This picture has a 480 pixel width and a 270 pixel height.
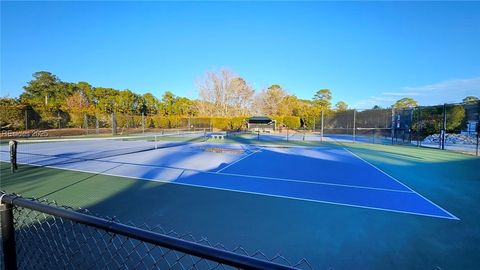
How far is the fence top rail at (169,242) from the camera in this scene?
93 centimetres

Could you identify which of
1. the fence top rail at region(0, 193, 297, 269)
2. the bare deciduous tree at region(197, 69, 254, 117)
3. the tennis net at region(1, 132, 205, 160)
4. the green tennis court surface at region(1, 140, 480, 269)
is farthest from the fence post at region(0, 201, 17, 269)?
the bare deciduous tree at region(197, 69, 254, 117)

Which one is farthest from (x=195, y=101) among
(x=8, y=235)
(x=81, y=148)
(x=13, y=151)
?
(x=8, y=235)

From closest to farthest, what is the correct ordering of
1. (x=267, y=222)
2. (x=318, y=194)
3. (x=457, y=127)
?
1. (x=267, y=222)
2. (x=318, y=194)
3. (x=457, y=127)

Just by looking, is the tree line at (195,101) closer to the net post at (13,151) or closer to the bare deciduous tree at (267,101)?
the bare deciduous tree at (267,101)

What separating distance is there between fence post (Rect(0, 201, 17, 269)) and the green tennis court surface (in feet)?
7.14

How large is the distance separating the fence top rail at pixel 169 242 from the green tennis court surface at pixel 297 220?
2.29 m

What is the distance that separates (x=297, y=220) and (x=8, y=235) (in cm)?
350

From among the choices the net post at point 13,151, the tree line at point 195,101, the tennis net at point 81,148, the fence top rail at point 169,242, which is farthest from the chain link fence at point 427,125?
the net post at point 13,151

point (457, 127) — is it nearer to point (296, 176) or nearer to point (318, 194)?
point (296, 176)

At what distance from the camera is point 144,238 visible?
3.70ft

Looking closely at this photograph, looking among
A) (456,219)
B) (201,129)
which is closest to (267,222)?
(456,219)

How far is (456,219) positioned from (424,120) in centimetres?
1972

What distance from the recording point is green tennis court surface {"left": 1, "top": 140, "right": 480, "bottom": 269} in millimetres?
3114

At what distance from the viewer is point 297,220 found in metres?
4.14
